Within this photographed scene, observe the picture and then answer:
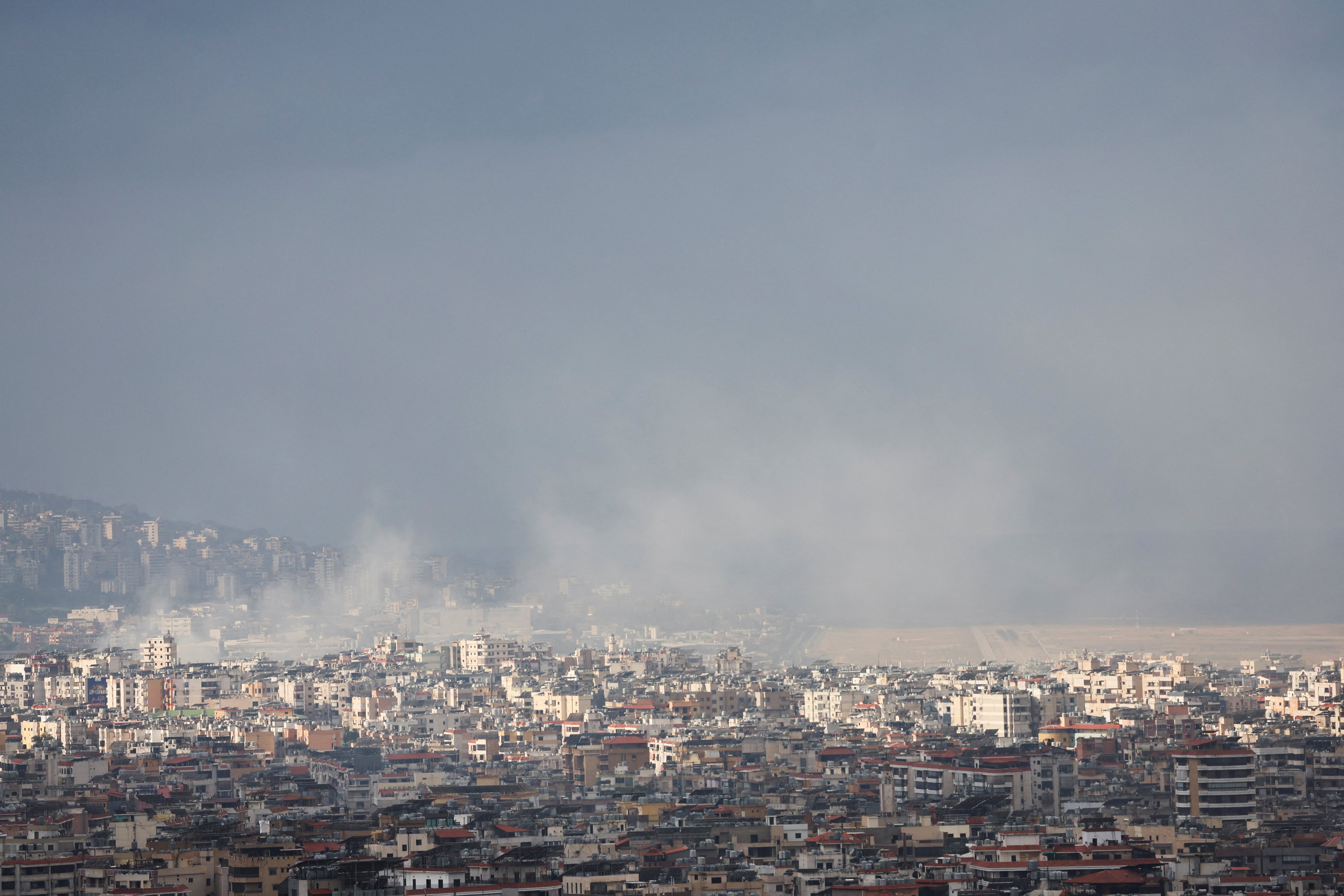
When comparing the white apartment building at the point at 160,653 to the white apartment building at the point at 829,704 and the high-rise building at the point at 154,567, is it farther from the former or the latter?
the high-rise building at the point at 154,567

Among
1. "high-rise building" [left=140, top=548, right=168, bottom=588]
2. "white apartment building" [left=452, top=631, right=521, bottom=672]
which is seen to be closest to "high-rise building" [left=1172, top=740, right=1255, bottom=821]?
"white apartment building" [left=452, top=631, right=521, bottom=672]

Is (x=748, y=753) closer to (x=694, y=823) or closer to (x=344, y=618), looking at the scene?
(x=694, y=823)

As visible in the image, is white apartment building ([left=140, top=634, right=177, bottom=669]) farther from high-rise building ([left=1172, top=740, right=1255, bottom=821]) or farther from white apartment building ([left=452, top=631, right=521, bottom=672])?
high-rise building ([left=1172, top=740, right=1255, bottom=821])

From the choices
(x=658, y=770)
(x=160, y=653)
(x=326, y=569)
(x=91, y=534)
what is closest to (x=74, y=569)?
(x=91, y=534)

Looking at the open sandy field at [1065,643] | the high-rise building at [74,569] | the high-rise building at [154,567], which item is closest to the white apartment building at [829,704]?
the open sandy field at [1065,643]

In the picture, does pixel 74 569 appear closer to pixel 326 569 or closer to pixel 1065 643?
pixel 326 569

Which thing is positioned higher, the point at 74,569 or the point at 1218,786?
the point at 74,569

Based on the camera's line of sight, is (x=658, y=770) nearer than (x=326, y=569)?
Yes

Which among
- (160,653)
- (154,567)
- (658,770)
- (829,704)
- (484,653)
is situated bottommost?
(658,770)
